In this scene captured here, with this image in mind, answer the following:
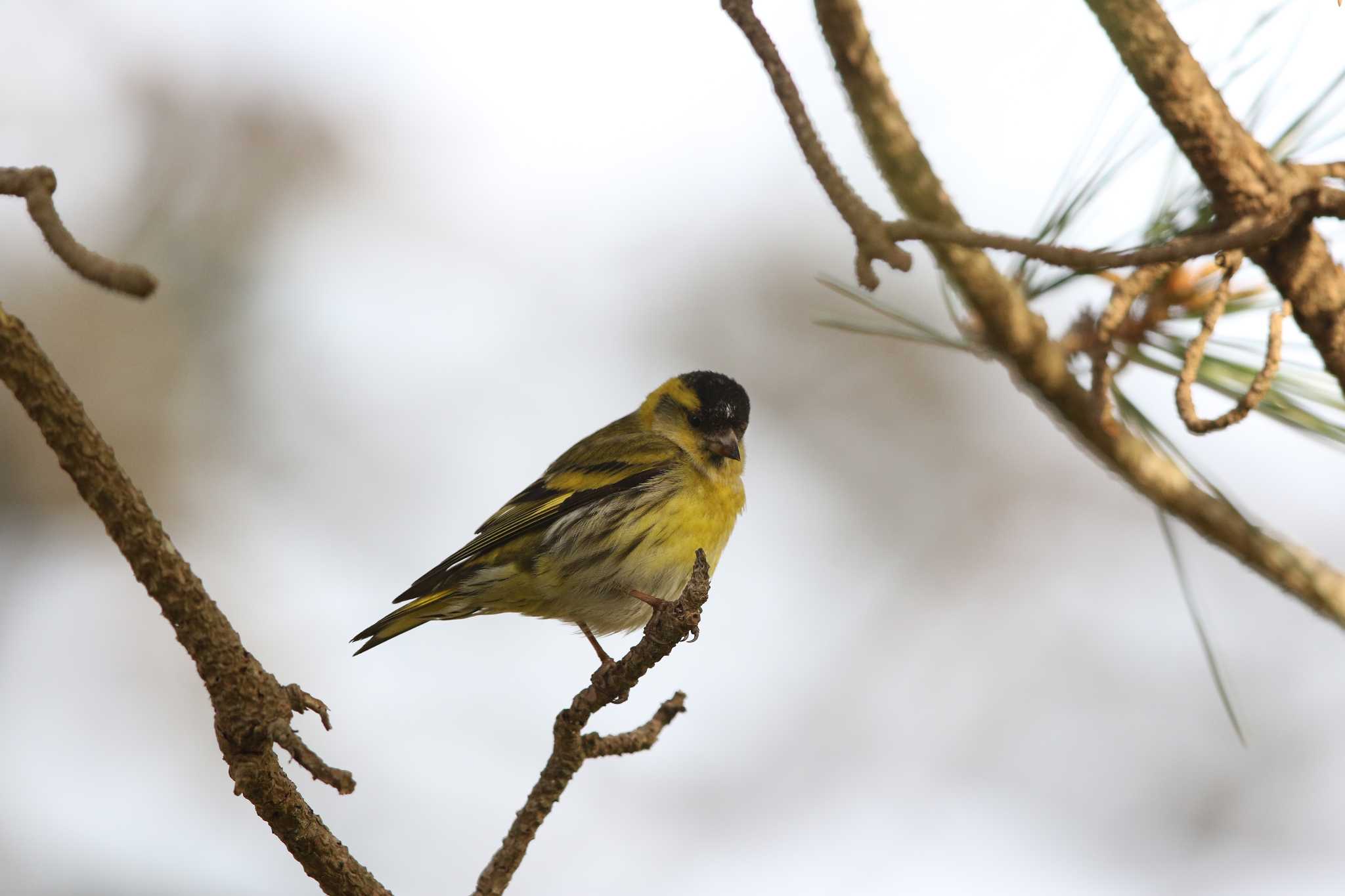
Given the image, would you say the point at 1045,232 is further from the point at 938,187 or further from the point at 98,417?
the point at 98,417

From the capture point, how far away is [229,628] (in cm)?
208

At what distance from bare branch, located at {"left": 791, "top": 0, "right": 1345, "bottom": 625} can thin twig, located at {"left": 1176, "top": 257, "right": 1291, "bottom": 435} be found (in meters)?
0.11

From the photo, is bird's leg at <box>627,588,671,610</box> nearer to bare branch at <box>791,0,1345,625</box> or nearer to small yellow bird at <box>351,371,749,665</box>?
small yellow bird at <box>351,371,749,665</box>

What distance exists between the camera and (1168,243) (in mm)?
2393

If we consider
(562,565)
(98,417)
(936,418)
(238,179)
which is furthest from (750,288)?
(562,565)

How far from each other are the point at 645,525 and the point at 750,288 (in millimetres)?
4551

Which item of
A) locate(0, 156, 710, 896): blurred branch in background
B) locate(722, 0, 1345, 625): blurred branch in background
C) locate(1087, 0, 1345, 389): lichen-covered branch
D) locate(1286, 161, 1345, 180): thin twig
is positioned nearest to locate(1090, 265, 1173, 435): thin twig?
locate(722, 0, 1345, 625): blurred branch in background

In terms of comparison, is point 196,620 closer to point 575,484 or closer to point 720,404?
point 575,484

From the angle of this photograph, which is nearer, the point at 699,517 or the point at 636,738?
the point at 636,738

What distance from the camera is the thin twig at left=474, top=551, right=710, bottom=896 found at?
274cm

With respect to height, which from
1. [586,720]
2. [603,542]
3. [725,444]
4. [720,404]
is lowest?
[586,720]

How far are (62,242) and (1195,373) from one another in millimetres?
2046

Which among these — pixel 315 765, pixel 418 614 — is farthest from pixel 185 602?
pixel 418 614

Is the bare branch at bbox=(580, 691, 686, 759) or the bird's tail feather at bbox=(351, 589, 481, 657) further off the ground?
the bird's tail feather at bbox=(351, 589, 481, 657)
